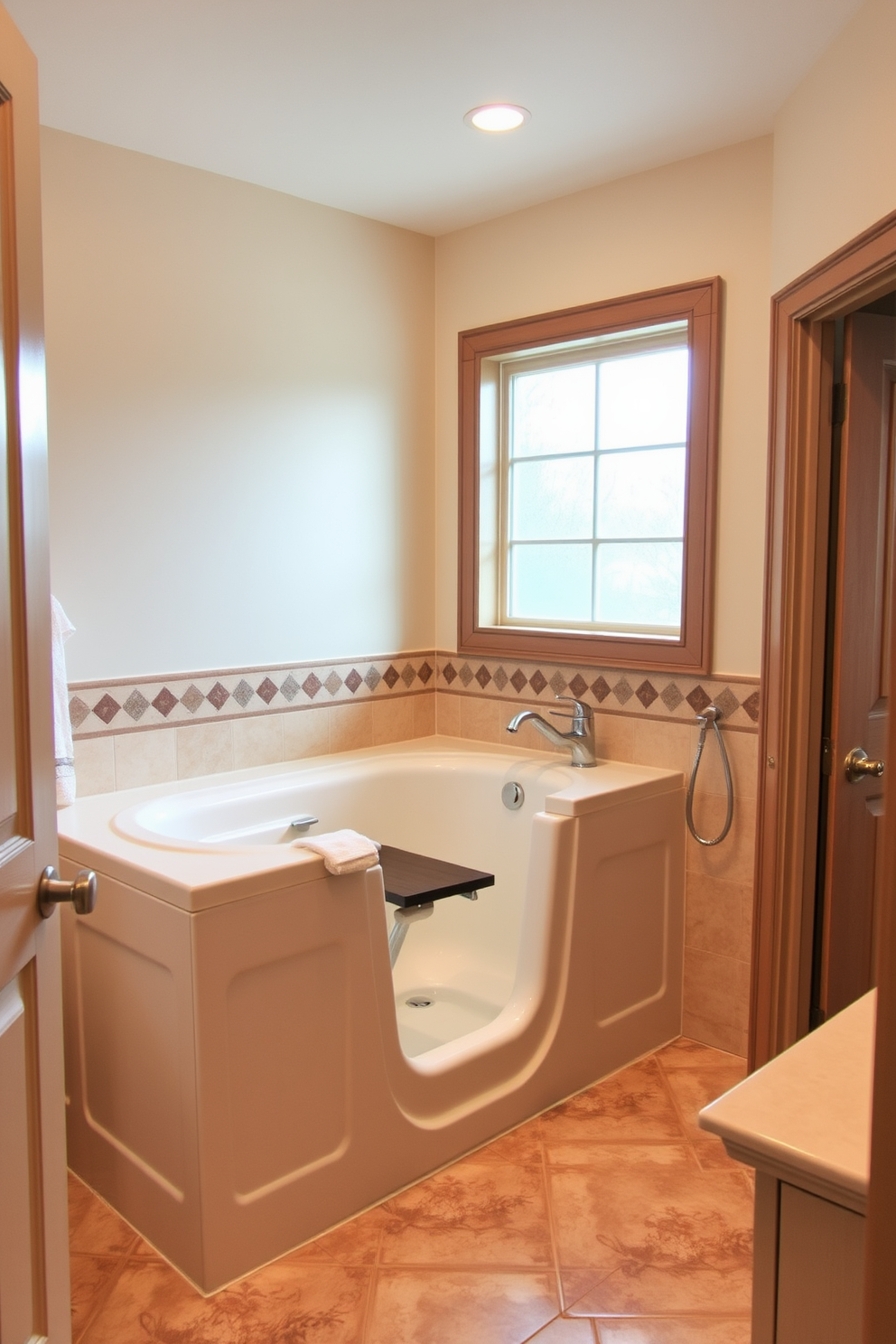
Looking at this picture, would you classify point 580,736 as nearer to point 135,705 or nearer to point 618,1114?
point 618,1114

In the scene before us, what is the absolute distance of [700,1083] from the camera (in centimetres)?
268

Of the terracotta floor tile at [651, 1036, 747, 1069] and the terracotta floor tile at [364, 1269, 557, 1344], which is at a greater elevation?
the terracotta floor tile at [651, 1036, 747, 1069]

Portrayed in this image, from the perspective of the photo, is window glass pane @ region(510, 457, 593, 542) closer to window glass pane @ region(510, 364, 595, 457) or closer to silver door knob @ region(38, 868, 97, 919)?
window glass pane @ region(510, 364, 595, 457)

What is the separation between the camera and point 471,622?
347 centimetres

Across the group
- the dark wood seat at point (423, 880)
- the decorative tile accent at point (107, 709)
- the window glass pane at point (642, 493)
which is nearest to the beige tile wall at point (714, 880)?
the window glass pane at point (642, 493)

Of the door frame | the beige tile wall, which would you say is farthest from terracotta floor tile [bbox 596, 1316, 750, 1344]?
the beige tile wall

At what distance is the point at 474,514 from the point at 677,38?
156cm

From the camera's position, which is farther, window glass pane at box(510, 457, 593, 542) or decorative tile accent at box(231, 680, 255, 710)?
window glass pane at box(510, 457, 593, 542)

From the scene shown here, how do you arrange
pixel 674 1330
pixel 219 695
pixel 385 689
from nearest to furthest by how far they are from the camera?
1. pixel 674 1330
2. pixel 219 695
3. pixel 385 689

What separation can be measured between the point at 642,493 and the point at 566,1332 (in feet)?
7.06

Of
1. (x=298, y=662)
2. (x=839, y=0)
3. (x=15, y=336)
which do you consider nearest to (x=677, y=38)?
(x=839, y=0)

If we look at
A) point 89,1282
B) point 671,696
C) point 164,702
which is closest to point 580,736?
point 671,696

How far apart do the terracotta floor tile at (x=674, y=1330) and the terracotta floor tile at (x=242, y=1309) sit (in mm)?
448

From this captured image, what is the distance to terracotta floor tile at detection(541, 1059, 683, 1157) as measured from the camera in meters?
2.43
